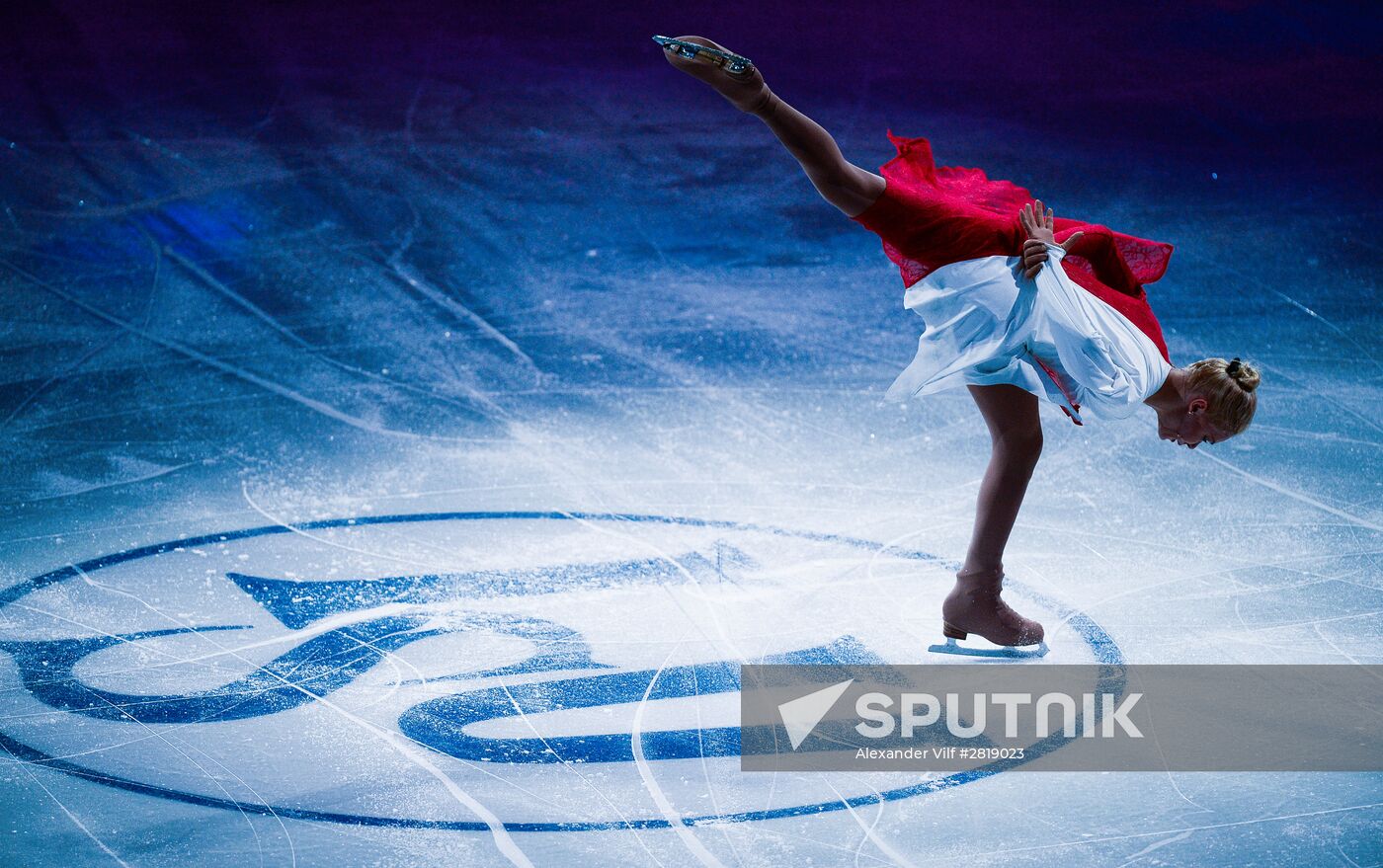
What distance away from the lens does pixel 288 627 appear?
4000 mm

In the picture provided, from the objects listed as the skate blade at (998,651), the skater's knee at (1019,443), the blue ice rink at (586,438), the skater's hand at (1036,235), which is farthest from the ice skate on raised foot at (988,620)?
the skater's hand at (1036,235)

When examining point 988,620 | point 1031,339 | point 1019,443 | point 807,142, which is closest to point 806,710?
point 988,620

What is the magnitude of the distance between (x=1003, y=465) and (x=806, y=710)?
0.90 m

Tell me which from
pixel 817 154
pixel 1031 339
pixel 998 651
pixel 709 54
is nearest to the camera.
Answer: pixel 709 54

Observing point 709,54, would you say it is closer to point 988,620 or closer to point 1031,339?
point 1031,339

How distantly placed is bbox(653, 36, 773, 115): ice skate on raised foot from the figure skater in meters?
0.01

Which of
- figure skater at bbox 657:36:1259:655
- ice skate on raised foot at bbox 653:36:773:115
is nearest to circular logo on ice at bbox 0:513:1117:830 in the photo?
figure skater at bbox 657:36:1259:655

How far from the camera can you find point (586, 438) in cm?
552

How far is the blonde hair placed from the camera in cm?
363

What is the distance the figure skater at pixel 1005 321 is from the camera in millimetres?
3572

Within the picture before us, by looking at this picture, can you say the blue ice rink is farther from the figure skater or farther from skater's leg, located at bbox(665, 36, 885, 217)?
skater's leg, located at bbox(665, 36, 885, 217)

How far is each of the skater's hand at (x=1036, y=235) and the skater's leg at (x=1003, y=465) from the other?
14.6 inches

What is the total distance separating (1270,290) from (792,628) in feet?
12.7

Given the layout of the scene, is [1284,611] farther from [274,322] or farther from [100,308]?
[100,308]
